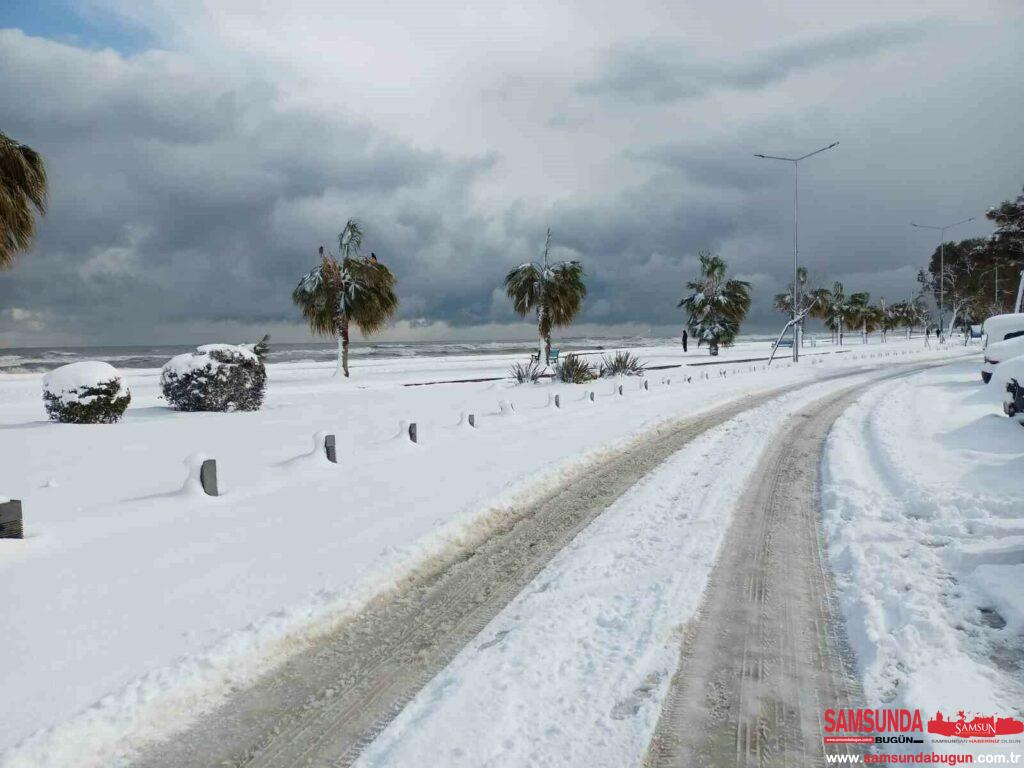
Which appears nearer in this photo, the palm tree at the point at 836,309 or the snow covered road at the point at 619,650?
the snow covered road at the point at 619,650

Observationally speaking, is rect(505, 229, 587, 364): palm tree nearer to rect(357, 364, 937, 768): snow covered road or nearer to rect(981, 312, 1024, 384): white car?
rect(981, 312, 1024, 384): white car

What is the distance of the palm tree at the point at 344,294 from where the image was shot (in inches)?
1281

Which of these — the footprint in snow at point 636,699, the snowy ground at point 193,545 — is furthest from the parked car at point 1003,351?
the footprint in snow at point 636,699

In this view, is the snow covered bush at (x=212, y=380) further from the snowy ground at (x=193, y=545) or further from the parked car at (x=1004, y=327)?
the parked car at (x=1004, y=327)

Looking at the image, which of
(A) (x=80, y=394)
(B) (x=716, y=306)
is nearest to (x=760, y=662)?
(A) (x=80, y=394)

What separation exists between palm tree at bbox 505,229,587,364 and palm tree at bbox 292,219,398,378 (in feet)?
27.0

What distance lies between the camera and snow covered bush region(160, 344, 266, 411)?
15.1 meters

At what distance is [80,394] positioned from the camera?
41.4 feet

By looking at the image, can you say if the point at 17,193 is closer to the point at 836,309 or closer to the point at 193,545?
the point at 193,545

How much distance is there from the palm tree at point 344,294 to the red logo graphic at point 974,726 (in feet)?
104

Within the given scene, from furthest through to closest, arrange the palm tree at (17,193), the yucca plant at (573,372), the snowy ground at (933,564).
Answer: the yucca plant at (573,372), the palm tree at (17,193), the snowy ground at (933,564)

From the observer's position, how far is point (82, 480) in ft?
25.4

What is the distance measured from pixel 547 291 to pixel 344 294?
39.2ft

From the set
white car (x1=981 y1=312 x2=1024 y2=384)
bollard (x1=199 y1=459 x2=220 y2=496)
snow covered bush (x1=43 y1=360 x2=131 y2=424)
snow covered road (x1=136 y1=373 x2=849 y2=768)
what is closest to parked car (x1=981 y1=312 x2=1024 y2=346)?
white car (x1=981 y1=312 x2=1024 y2=384)
